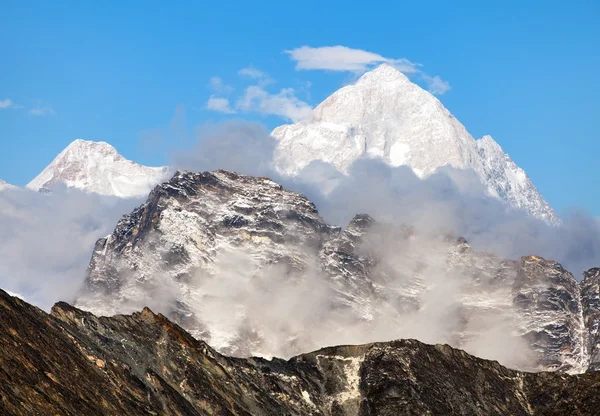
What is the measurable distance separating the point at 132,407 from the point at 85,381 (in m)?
9.80

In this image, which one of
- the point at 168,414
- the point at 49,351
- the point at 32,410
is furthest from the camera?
the point at 168,414

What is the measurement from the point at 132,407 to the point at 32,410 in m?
36.0

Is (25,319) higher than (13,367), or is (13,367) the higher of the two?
(25,319)

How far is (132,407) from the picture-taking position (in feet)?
607

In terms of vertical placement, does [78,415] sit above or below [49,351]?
below

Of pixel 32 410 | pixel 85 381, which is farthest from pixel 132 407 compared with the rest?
pixel 32 410

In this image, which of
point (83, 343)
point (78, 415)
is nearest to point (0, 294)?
point (83, 343)

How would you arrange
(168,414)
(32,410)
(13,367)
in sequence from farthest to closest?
(168,414) → (13,367) → (32,410)

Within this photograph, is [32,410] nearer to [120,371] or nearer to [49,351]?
[49,351]

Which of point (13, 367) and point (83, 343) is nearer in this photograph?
point (13, 367)

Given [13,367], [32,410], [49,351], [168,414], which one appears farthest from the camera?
[168,414]

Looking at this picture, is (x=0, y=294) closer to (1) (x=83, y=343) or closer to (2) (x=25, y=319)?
(2) (x=25, y=319)

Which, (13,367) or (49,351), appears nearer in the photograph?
(13,367)

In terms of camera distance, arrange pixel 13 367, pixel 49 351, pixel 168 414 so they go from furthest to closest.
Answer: pixel 168 414 < pixel 49 351 < pixel 13 367
